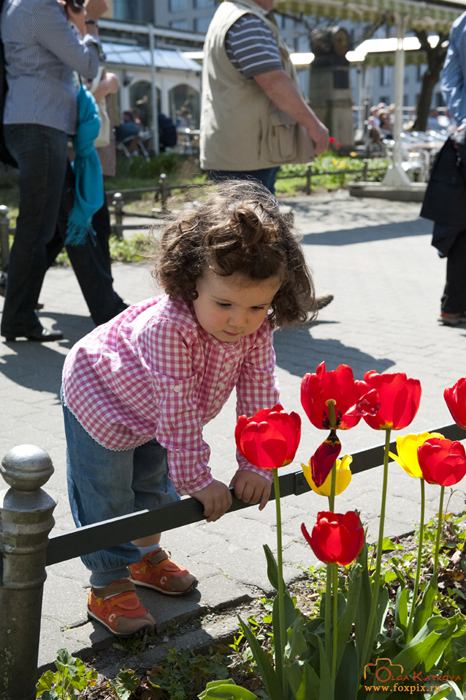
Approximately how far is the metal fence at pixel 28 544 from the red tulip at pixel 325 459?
0.44 m

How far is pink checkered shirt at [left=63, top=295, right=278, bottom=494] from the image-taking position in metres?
1.94

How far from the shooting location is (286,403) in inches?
166

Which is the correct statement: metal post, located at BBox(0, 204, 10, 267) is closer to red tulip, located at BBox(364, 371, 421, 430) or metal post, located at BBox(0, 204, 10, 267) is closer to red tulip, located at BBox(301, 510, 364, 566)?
red tulip, located at BBox(364, 371, 421, 430)

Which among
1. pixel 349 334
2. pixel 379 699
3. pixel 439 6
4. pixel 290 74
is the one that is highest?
pixel 439 6

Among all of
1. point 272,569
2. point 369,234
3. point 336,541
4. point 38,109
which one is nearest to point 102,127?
point 38,109

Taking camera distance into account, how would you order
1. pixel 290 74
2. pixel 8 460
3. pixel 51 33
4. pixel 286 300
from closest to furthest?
pixel 8 460 → pixel 286 300 → pixel 51 33 → pixel 290 74

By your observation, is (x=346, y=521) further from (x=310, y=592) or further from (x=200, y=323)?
(x=310, y=592)

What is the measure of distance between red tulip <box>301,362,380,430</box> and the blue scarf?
366cm

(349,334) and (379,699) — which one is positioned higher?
(379,699)

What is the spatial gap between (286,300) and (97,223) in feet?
11.4

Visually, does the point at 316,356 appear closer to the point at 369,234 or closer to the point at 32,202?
the point at 32,202

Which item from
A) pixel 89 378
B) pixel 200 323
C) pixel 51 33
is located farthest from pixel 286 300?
pixel 51 33

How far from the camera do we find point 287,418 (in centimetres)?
134

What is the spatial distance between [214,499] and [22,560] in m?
0.48
